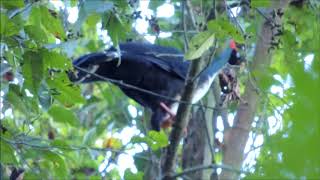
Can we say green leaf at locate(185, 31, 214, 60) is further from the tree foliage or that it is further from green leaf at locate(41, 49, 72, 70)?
green leaf at locate(41, 49, 72, 70)

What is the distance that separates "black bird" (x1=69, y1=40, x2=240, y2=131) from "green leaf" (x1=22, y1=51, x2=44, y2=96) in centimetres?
205

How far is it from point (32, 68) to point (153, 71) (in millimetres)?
2770

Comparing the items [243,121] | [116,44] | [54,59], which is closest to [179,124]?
[243,121]

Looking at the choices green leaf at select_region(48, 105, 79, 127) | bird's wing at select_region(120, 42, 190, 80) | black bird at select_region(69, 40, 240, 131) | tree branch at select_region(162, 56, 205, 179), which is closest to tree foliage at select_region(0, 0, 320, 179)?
green leaf at select_region(48, 105, 79, 127)

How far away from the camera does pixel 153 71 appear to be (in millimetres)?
4402

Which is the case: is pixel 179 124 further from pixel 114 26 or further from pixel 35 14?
pixel 35 14

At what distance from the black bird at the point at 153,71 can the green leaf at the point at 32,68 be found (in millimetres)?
2053

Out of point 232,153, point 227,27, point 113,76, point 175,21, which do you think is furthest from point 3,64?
point 175,21

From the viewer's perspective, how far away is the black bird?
3.92m

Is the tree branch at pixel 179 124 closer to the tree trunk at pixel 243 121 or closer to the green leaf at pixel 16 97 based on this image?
the tree trunk at pixel 243 121

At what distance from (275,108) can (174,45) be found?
2.23 m

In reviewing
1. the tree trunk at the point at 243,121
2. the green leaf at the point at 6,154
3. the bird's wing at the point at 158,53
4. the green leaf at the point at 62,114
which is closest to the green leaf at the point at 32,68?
the green leaf at the point at 6,154

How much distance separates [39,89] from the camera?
178 centimetres

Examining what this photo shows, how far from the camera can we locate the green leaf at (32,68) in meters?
1.64
